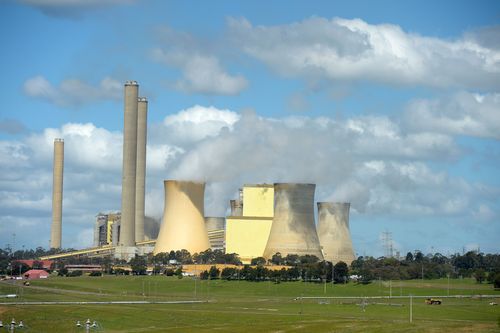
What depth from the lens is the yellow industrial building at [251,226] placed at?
126 metres

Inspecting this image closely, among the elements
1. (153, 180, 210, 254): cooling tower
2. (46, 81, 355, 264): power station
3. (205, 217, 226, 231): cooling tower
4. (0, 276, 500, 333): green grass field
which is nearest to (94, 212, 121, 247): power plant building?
(46, 81, 355, 264): power station

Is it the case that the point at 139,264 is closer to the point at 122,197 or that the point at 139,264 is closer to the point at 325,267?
the point at 122,197

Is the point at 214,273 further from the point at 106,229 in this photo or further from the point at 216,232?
the point at 106,229

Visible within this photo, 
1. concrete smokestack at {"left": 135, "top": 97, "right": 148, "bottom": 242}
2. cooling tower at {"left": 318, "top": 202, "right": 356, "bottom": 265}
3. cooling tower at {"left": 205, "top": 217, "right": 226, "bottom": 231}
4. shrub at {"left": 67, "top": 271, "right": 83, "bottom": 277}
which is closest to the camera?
shrub at {"left": 67, "top": 271, "right": 83, "bottom": 277}

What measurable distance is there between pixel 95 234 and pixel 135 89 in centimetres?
4855

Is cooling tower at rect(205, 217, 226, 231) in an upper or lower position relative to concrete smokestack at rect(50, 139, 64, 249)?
lower

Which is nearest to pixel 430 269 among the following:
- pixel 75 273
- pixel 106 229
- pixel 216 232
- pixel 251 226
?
pixel 251 226

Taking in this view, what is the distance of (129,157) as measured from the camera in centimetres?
12838

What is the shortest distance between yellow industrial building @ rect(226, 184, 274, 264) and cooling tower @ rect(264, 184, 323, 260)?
12.8m

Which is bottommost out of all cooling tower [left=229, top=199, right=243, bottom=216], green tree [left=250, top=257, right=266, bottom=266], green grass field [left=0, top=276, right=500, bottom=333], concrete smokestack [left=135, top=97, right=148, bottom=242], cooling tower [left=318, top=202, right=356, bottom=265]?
green grass field [left=0, top=276, right=500, bottom=333]

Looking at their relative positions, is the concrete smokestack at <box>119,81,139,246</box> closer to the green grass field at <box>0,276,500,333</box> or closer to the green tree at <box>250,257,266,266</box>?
the green tree at <box>250,257,266,266</box>

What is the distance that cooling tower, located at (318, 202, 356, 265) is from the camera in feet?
399

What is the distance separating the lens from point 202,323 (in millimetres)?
58500

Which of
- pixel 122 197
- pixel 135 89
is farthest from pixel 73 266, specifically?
pixel 135 89
